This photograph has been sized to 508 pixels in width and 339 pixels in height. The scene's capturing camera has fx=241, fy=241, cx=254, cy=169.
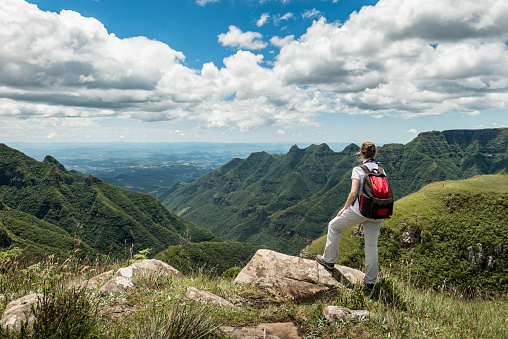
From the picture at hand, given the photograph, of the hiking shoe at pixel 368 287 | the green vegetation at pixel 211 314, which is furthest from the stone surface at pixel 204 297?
the hiking shoe at pixel 368 287

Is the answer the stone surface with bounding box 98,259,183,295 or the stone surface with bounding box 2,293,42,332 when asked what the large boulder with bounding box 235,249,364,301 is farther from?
the stone surface with bounding box 2,293,42,332

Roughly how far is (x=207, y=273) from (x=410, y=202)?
3627 inches

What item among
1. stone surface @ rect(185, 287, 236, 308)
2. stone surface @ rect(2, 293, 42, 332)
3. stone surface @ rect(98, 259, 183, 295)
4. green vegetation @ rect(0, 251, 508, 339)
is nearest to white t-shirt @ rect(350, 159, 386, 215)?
green vegetation @ rect(0, 251, 508, 339)

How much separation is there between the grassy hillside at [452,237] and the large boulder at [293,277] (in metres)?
46.8

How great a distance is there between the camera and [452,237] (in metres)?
63.1

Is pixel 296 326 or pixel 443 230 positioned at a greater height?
pixel 296 326

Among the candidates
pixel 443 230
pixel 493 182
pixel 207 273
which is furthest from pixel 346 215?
pixel 493 182

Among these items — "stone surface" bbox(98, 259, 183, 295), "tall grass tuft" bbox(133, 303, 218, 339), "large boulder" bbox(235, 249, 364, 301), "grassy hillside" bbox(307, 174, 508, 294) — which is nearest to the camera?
"tall grass tuft" bbox(133, 303, 218, 339)

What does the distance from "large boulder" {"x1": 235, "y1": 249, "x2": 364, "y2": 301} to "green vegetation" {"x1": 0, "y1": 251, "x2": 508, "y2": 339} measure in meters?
0.29

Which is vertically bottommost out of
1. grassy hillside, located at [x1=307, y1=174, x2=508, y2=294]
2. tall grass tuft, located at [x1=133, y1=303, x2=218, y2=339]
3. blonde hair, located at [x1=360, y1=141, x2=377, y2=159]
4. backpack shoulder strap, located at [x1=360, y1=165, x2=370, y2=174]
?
grassy hillside, located at [x1=307, y1=174, x2=508, y2=294]

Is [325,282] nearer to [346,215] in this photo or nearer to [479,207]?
[346,215]

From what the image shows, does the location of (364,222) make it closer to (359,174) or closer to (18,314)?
(359,174)

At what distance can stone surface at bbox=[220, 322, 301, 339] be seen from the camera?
3.61 metres

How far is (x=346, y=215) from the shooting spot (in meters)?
5.95
